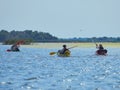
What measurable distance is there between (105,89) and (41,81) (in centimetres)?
675

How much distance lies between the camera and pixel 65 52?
275 ft

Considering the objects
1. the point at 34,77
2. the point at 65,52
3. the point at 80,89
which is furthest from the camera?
the point at 65,52

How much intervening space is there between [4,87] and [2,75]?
998cm

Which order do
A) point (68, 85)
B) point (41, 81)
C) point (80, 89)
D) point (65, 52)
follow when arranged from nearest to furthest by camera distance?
1. point (80, 89)
2. point (68, 85)
3. point (41, 81)
4. point (65, 52)

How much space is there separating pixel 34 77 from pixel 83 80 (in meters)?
4.85

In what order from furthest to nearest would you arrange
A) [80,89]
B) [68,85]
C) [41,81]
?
[41,81], [68,85], [80,89]

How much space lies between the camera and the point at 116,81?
141 feet

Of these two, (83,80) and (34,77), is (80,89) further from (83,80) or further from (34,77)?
(34,77)

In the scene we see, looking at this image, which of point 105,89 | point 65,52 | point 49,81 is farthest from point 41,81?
point 65,52

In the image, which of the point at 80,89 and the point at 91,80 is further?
the point at 91,80

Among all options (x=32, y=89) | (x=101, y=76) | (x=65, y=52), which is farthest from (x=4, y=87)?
(x=65, y=52)

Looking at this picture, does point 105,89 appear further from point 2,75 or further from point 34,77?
point 2,75

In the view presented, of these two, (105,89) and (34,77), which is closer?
(105,89)

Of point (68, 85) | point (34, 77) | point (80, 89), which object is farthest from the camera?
point (34, 77)
